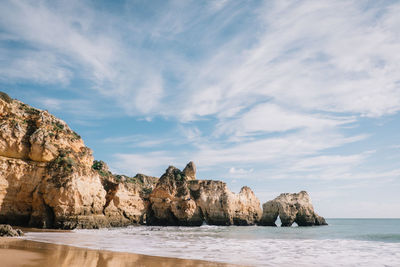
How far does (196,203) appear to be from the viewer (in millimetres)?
47375

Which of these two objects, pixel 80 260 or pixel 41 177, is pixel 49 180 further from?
pixel 80 260

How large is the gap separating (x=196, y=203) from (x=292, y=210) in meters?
17.5

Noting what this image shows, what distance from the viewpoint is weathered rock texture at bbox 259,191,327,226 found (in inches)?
1978

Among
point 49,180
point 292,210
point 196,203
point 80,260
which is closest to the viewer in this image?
point 80,260

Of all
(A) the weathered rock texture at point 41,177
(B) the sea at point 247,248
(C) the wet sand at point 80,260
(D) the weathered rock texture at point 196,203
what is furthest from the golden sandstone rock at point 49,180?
(C) the wet sand at point 80,260

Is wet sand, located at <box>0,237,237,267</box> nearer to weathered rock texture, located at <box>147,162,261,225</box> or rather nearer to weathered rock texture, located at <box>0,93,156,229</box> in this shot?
weathered rock texture, located at <box>0,93,156,229</box>

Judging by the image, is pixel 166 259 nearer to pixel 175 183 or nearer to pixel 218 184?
pixel 175 183

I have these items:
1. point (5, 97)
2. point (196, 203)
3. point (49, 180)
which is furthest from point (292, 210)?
point (5, 97)

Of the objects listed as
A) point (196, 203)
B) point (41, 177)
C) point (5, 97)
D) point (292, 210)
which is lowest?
Result: point (292, 210)

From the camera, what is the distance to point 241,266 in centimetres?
986

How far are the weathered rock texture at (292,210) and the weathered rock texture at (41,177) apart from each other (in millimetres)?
32845

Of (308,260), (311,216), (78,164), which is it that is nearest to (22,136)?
(78,164)

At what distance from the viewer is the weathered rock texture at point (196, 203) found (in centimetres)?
4391

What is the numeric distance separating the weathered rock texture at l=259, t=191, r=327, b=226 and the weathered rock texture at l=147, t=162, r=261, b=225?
141 inches
